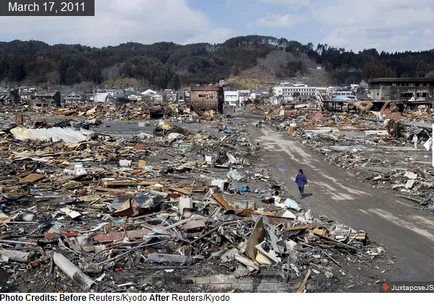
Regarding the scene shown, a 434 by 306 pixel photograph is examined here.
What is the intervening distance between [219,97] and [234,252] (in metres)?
49.2

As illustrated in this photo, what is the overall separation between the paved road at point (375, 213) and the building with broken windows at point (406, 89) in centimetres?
4505

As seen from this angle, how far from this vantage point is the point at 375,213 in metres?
12.2

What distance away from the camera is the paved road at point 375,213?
27.7ft

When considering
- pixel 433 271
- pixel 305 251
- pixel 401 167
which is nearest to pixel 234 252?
pixel 305 251

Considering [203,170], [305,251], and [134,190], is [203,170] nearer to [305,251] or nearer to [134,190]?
[134,190]

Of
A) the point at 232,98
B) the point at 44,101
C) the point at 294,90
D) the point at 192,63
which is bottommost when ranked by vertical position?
the point at 44,101

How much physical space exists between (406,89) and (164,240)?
60.0m

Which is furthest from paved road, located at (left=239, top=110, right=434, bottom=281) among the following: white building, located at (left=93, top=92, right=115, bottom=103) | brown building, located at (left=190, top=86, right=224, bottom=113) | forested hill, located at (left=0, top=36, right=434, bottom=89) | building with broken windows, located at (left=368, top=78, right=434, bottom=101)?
forested hill, located at (left=0, top=36, right=434, bottom=89)

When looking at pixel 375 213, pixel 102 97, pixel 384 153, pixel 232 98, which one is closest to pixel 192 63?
pixel 232 98

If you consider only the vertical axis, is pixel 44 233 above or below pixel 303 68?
below

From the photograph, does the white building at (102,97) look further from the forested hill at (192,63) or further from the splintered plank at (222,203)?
the splintered plank at (222,203)

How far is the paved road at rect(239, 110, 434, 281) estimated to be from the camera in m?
8.45

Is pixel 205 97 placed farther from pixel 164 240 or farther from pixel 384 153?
pixel 164 240

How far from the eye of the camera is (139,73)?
144 meters
